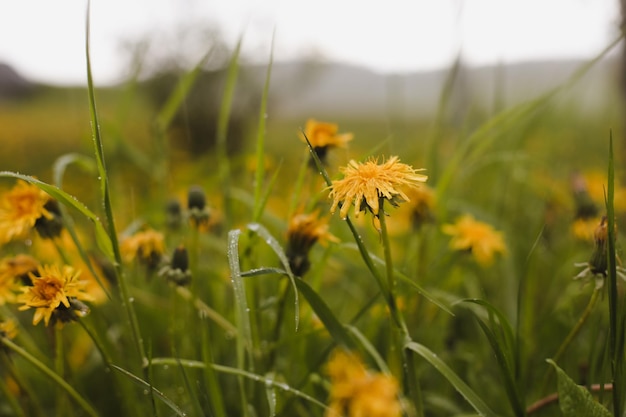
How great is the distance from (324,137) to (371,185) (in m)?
0.32

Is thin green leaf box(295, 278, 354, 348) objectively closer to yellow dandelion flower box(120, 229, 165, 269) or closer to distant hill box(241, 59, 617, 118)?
yellow dandelion flower box(120, 229, 165, 269)

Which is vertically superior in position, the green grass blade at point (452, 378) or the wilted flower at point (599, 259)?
the wilted flower at point (599, 259)

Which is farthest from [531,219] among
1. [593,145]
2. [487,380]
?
[593,145]

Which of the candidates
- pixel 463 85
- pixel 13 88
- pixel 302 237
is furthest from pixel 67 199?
pixel 13 88

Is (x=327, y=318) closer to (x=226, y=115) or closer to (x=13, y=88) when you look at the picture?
(x=226, y=115)

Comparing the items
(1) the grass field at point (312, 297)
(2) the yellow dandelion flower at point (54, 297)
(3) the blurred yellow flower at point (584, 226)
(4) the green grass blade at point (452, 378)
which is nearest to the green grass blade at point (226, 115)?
(1) the grass field at point (312, 297)

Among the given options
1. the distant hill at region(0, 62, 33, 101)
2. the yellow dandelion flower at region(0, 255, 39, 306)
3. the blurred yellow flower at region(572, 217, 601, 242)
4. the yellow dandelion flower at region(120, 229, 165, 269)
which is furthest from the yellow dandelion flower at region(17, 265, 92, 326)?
the distant hill at region(0, 62, 33, 101)

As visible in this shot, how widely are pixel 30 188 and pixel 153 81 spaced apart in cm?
703

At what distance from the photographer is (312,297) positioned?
2.35 ft

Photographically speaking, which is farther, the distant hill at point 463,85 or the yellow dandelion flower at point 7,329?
the distant hill at point 463,85

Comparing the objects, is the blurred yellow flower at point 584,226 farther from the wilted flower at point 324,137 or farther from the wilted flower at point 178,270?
the wilted flower at point 178,270

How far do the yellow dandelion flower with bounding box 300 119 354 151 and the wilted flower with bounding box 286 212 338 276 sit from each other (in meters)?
0.16

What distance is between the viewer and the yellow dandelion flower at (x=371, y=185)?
62 cm

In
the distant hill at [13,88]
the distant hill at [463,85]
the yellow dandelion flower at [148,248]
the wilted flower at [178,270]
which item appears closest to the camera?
the wilted flower at [178,270]
